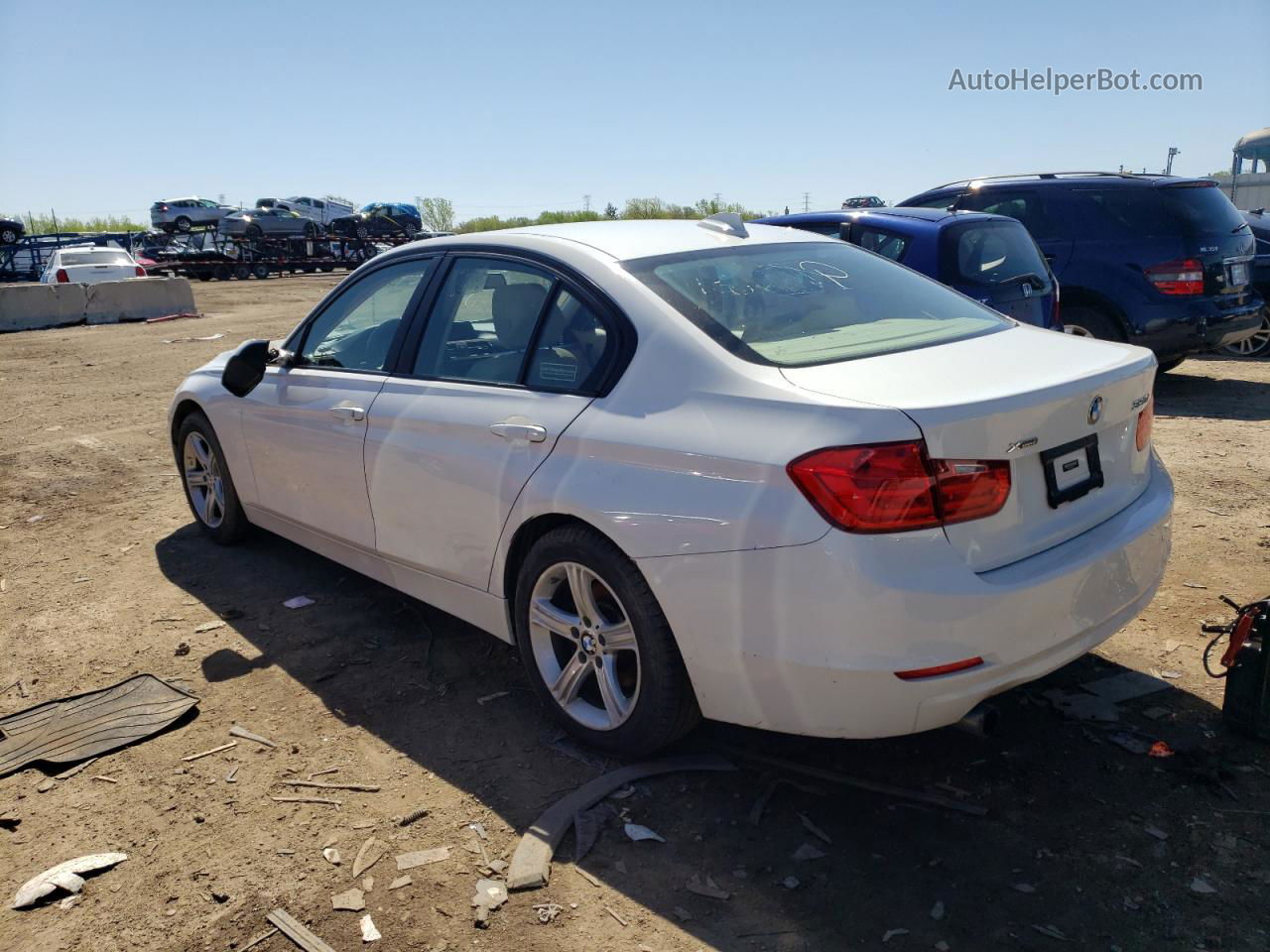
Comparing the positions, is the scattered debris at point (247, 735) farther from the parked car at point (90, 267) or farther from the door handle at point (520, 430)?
the parked car at point (90, 267)

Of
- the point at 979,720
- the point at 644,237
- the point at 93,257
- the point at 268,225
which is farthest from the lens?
the point at 268,225

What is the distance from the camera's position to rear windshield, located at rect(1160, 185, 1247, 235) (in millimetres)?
8586

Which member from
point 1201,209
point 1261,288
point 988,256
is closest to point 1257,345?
point 1261,288

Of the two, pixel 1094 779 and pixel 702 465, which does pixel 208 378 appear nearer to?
pixel 702 465

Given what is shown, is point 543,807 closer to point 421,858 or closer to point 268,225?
point 421,858

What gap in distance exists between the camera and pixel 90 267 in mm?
21391

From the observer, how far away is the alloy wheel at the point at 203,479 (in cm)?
559

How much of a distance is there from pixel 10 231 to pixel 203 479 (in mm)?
32416

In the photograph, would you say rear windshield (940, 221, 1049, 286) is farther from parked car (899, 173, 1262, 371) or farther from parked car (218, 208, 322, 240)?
parked car (218, 208, 322, 240)

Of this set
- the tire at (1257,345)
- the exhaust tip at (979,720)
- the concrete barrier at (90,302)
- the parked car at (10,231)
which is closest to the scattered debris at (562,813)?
the exhaust tip at (979,720)

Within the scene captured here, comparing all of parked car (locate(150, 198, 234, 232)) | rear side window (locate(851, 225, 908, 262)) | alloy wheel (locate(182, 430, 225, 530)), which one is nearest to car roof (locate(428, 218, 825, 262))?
alloy wheel (locate(182, 430, 225, 530))

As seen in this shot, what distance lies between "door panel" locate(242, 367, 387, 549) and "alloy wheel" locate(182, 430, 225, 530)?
0.63m

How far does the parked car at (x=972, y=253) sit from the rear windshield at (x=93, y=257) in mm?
19036

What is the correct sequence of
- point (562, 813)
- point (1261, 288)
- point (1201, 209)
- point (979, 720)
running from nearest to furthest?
1. point (979, 720)
2. point (562, 813)
3. point (1201, 209)
4. point (1261, 288)
